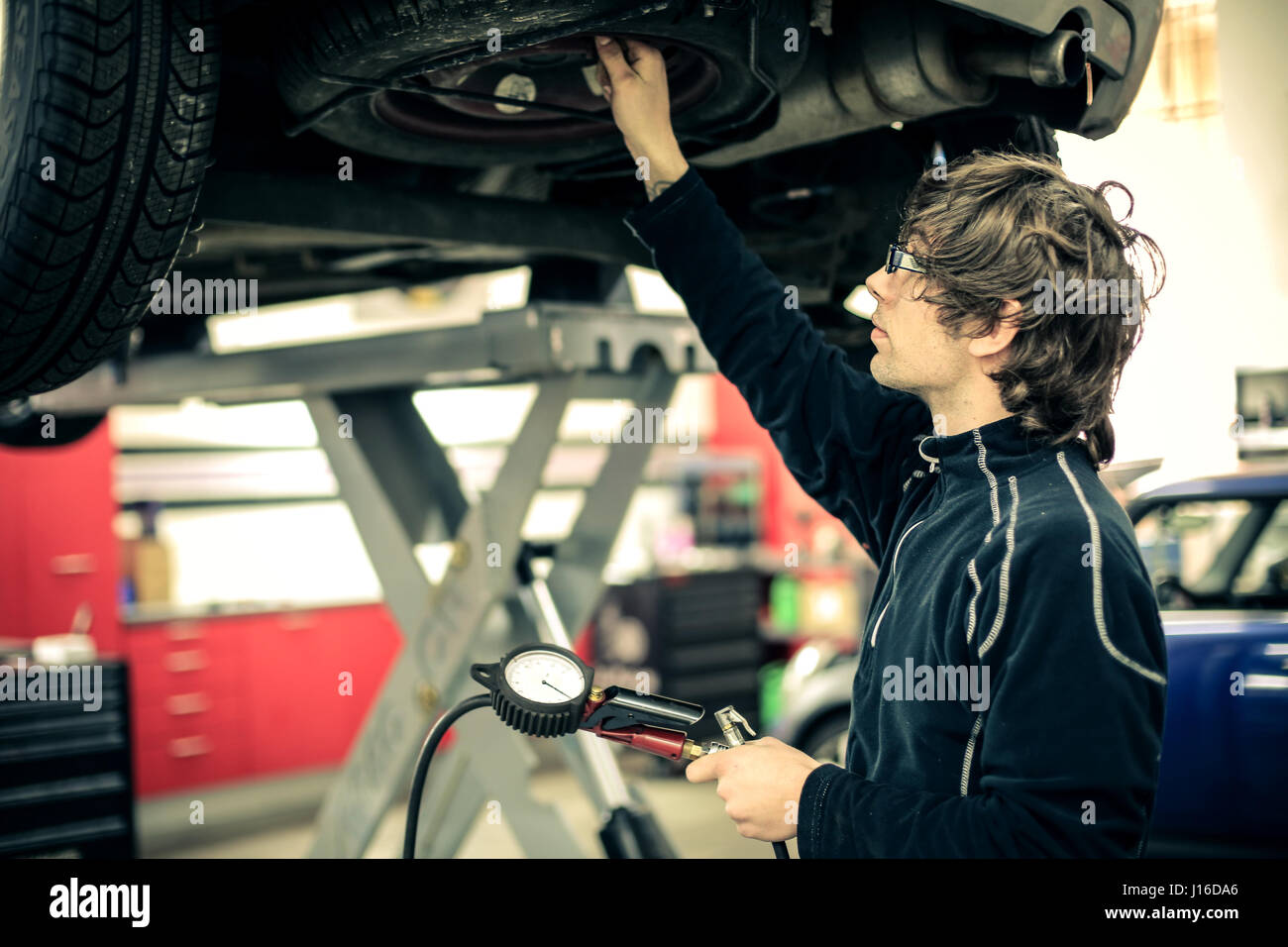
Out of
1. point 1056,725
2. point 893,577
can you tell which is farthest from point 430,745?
point 1056,725

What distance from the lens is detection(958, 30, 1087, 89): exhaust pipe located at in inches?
46.6

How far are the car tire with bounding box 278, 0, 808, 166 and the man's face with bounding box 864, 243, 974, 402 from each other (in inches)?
11.3

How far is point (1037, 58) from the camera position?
1198 millimetres

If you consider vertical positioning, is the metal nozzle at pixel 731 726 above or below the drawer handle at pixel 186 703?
above

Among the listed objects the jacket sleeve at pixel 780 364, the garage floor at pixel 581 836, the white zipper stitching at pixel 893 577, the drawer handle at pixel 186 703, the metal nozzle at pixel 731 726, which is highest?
the jacket sleeve at pixel 780 364

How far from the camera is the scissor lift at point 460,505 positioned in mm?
1970

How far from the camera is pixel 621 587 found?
5488mm

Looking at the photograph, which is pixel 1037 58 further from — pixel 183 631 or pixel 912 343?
pixel 183 631

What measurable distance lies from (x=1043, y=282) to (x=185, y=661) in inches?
166

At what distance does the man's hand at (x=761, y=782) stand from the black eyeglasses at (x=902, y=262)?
47 cm

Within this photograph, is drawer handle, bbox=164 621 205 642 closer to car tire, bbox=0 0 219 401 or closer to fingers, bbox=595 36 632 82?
car tire, bbox=0 0 219 401

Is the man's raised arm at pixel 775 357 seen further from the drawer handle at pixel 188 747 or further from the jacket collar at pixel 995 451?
the drawer handle at pixel 188 747

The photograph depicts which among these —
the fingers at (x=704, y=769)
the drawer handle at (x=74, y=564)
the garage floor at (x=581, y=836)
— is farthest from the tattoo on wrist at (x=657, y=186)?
the drawer handle at (x=74, y=564)
